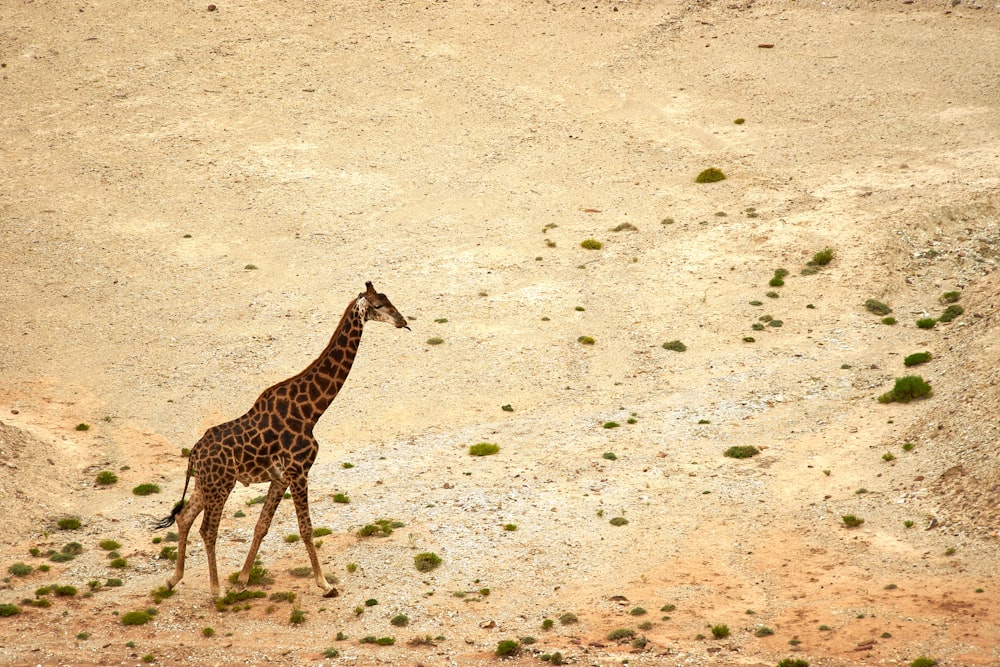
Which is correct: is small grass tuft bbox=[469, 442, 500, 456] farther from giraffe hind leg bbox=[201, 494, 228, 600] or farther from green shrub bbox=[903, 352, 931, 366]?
green shrub bbox=[903, 352, 931, 366]

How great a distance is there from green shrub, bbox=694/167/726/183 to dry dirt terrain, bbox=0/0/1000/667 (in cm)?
113

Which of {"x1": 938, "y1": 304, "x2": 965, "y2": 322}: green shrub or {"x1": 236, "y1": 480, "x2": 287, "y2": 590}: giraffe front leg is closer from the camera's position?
{"x1": 236, "y1": 480, "x2": 287, "y2": 590}: giraffe front leg

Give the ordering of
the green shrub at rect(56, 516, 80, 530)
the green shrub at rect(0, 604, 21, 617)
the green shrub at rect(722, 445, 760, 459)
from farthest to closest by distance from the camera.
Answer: the green shrub at rect(722, 445, 760, 459)
the green shrub at rect(56, 516, 80, 530)
the green shrub at rect(0, 604, 21, 617)

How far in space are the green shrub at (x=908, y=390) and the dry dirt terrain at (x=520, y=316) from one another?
0.42 meters

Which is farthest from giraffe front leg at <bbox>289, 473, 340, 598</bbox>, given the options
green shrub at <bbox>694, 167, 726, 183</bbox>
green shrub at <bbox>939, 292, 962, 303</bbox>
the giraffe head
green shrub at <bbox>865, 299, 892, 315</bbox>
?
green shrub at <bbox>694, 167, 726, 183</bbox>

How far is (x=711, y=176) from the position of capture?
2266 inches

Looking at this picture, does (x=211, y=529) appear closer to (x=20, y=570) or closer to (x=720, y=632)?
(x=20, y=570)

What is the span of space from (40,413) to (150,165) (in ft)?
82.5

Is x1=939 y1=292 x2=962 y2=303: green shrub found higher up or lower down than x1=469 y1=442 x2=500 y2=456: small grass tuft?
higher up

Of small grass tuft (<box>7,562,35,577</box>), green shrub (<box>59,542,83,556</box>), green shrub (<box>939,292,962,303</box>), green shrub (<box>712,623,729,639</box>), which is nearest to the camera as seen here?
green shrub (<box>712,623,729,639</box>)

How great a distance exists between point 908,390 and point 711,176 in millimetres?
23698

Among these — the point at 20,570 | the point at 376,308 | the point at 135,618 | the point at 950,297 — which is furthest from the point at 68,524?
the point at 950,297

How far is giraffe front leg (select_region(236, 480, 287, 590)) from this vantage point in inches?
1063

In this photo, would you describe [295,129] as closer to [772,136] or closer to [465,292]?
[465,292]
